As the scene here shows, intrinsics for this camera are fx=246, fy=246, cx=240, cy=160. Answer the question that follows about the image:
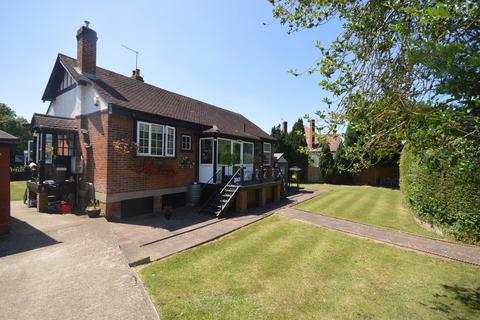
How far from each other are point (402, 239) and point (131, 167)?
1127 centimetres

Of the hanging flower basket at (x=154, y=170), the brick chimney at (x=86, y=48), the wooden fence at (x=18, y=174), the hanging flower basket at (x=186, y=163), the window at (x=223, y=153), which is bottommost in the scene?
the wooden fence at (x=18, y=174)

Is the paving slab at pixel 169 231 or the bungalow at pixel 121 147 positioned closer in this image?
the paving slab at pixel 169 231

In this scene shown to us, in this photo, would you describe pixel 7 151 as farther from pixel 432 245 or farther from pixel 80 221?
→ pixel 432 245

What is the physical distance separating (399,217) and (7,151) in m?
16.7

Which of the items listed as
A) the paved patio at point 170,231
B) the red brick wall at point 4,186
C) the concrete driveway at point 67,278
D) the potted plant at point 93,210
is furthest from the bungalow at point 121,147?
the red brick wall at point 4,186

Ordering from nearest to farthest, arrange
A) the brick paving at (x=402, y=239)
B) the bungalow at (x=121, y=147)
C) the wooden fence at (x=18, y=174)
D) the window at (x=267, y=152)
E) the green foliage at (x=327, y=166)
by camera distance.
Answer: the brick paving at (x=402, y=239) < the bungalow at (x=121, y=147) < the window at (x=267, y=152) < the wooden fence at (x=18, y=174) < the green foliage at (x=327, y=166)

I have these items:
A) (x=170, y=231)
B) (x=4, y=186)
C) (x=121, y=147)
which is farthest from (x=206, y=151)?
(x=4, y=186)

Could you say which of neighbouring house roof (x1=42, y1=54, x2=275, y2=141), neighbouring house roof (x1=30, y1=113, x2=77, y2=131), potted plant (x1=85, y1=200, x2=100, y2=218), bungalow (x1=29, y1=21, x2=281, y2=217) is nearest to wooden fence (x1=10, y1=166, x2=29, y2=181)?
bungalow (x1=29, y1=21, x2=281, y2=217)

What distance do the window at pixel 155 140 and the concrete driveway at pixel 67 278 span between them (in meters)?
4.21

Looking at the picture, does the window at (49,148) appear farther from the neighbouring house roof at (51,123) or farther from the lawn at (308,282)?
the lawn at (308,282)

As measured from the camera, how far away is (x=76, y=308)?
4426 mm

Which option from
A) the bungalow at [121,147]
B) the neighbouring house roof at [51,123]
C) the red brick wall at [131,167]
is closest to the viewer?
the red brick wall at [131,167]

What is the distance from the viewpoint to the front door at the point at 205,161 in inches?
555

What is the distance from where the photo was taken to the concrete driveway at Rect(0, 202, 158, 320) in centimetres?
437
